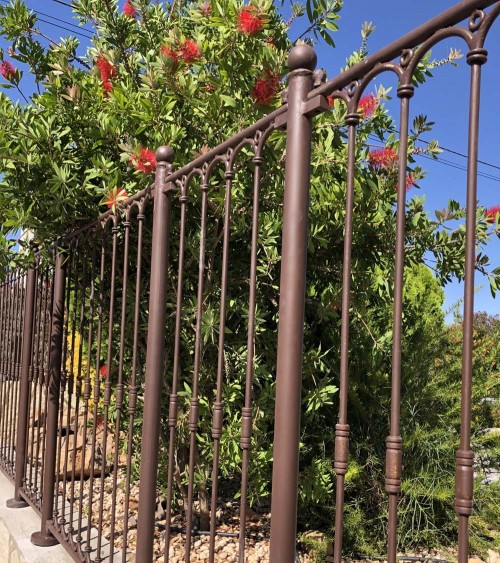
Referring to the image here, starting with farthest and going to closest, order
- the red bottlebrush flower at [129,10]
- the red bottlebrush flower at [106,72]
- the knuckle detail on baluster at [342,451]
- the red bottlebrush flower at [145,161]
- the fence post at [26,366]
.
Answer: the fence post at [26,366] < the red bottlebrush flower at [129,10] < the red bottlebrush flower at [106,72] < the red bottlebrush flower at [145,161] < the knuckle detail on baluster at [342,451]

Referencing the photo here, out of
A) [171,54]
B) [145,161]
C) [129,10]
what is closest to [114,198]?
[145,161]

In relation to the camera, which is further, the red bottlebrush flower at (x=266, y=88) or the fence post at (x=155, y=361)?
the red bottlebrush flower at (x=266, y=88)

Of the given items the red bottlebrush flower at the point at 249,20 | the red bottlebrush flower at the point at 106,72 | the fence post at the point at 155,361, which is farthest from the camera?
the red bottlebrush flower at the point at 106,72

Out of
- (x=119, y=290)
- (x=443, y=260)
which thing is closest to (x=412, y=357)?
(x=443, y=260)

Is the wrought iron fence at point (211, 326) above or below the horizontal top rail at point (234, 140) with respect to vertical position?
below

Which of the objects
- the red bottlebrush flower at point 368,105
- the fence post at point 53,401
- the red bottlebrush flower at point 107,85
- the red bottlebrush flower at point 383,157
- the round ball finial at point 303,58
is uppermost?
the red bottlebrush flower at point 107,85

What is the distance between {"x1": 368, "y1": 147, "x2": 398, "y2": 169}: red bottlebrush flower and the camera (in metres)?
2.66

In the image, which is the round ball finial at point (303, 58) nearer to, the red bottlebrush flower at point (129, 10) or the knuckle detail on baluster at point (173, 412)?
the knuckle detail on baluster at point (173, 412)

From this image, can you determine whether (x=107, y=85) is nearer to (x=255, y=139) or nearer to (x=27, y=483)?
(x=255, y=139)

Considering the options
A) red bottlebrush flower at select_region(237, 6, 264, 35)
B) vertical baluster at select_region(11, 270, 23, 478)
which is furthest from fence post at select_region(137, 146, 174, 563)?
vertical baluster at select_region(11, 270, 23, 478)

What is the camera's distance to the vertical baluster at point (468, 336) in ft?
3.33

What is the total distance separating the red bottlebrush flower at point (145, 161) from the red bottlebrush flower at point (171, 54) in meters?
0.45

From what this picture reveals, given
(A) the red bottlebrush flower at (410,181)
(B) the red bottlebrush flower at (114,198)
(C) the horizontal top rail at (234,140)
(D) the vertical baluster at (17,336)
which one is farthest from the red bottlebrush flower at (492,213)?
(D) the vertical baluster at (17,336)

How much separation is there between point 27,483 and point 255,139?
348cm
